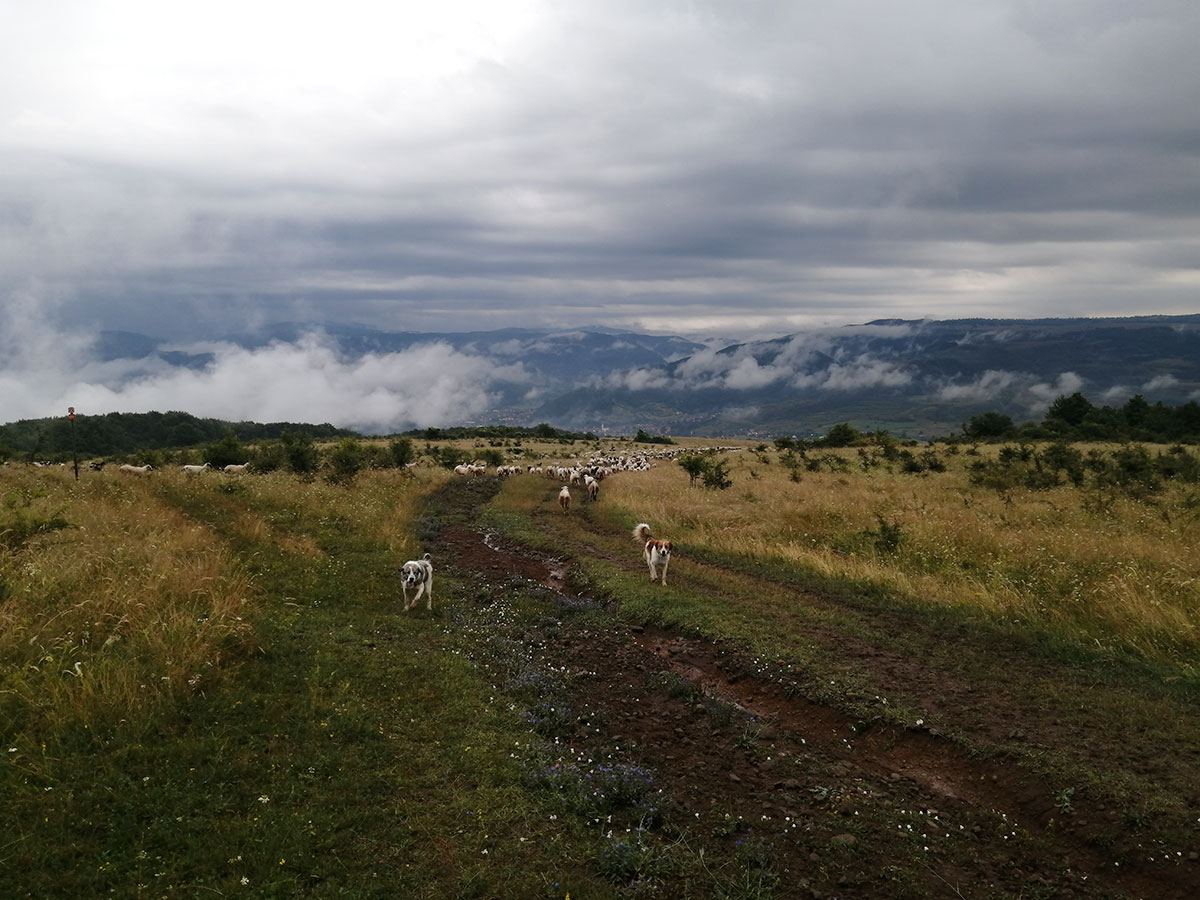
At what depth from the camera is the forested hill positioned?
73062 millimetres

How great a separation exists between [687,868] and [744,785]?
173 cm

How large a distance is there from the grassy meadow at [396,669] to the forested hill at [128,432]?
6069 cm

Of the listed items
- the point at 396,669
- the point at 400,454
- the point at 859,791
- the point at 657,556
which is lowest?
the point at 859,791

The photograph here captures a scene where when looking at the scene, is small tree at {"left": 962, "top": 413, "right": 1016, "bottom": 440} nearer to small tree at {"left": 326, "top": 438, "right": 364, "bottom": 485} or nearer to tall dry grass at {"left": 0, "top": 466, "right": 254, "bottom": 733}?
small tree at {"left": 326, "top": 438, "right": 364, "bottom": 485}

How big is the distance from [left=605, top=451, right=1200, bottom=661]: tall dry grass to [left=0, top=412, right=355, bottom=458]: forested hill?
57.3m

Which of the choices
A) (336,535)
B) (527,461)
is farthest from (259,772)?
(527,461)

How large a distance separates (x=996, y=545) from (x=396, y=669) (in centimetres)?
1394

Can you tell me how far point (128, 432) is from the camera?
95.9 m

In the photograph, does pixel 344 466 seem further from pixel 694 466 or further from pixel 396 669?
pixel 396 669

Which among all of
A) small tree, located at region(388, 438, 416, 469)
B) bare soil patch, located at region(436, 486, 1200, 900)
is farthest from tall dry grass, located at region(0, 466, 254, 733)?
small tree, located at region(388, 438, 416, 469)

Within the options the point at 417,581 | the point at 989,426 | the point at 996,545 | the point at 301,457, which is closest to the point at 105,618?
the point at 417,581

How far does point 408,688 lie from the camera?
8844mm

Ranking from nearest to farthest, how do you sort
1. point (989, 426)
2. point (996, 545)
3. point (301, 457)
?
point (996, 545) < point (301, 457) < point (989, 426)

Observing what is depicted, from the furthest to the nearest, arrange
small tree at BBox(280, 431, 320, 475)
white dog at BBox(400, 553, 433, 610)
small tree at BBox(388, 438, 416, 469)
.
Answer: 1. small tree at BBox(388, 438, 416, 469)
2. small tree at BBox(280, 431, 320, 475)
3. white dog at BBox(400, 553, 433, 610)
